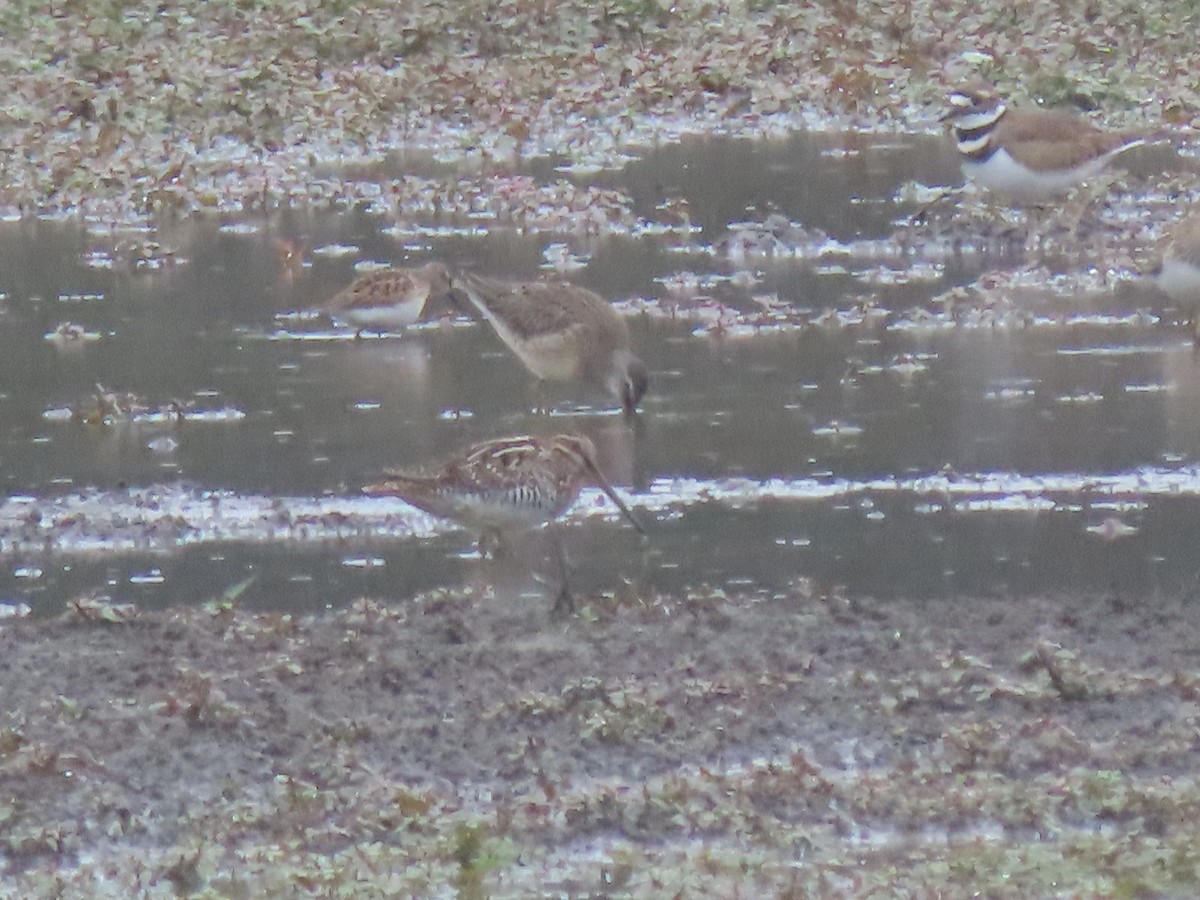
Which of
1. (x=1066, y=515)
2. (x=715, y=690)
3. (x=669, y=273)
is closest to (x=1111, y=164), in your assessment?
(x=669, y=273)

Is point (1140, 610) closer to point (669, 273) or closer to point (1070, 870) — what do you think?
point (1070, 870)

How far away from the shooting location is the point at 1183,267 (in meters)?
14.7

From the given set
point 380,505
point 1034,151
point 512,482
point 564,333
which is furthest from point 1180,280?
point 512,482

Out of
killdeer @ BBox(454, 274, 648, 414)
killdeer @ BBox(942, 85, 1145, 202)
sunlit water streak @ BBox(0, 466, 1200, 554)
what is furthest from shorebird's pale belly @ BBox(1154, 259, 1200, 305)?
sunlit water streak @ BBox(0, 466, 1200, 554)

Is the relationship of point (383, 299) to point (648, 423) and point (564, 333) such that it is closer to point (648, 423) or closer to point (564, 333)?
point (564, 333)

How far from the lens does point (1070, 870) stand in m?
6.20

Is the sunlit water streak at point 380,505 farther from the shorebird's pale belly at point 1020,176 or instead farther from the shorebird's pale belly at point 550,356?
the shorebird's pale belly at point 1020,176

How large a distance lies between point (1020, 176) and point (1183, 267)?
2.86 metres

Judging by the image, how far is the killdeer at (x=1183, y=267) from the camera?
1453cm

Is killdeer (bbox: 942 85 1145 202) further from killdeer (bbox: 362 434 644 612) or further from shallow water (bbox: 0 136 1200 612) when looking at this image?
killdeer (bbox: 362 434 644 612)

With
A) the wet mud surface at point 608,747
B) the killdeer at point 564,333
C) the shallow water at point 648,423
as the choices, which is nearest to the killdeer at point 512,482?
the shallow water at point 648,423

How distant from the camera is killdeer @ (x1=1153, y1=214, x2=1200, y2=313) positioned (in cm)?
1453

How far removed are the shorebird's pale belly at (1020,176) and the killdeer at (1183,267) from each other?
2.53m

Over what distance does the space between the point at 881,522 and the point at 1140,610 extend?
5.97 ft
